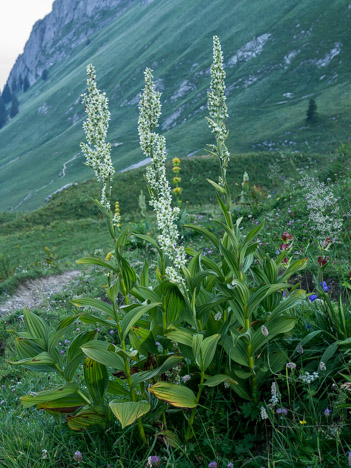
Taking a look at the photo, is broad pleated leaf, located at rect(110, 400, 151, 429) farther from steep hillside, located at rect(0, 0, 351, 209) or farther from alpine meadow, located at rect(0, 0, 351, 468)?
steep hillside, located at rect(0, 0, 351, 209)

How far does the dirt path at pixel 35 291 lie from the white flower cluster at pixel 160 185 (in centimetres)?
645

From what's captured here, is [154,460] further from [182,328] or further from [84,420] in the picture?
[182,328]

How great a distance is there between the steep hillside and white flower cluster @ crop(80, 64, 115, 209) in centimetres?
5064

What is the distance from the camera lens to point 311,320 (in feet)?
12.6

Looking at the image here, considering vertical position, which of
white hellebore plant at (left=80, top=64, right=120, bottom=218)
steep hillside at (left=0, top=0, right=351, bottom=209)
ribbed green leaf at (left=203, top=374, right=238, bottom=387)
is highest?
white hellebore plant at (left=80, top=64, right=120, bottom=218)

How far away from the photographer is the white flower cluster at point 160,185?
3004 mm

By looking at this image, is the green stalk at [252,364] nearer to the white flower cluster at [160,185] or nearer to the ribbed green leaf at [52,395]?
the white flower cluster at [160,185]

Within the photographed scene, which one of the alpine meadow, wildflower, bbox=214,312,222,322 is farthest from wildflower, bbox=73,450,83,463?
wildflower, bbox=214,312,222,322

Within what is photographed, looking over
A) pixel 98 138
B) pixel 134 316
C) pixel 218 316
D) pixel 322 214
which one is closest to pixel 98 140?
pixel 98 138

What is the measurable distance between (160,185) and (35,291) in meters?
8.14

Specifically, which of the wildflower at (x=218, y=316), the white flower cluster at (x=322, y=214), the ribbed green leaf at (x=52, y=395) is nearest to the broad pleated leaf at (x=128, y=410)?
the ribbed green leaf at (x=52, y=395)

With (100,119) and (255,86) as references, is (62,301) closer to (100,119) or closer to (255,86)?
(100,119)

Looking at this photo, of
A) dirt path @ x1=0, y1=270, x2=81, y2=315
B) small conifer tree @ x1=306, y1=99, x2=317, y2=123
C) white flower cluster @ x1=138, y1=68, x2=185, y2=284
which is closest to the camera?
white flower cluster @ x1=138, y1=68, x2=185, y2=284

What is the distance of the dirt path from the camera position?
939cm
